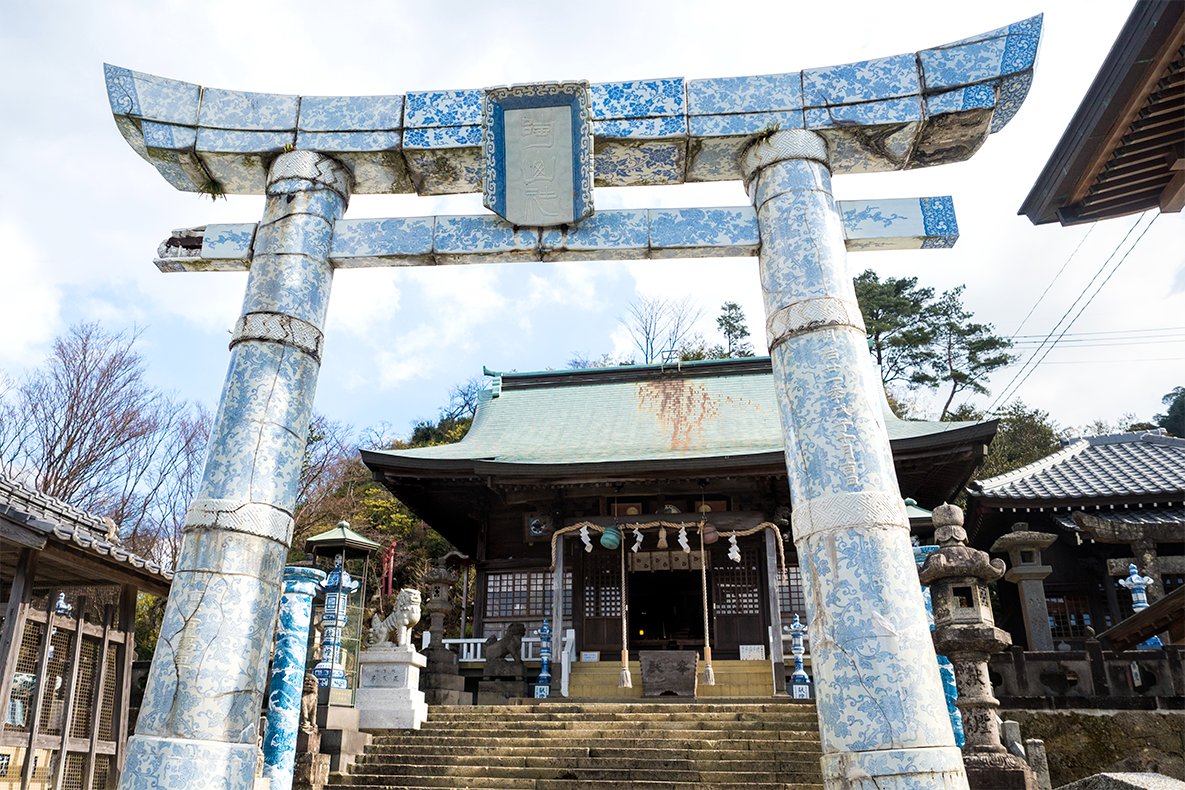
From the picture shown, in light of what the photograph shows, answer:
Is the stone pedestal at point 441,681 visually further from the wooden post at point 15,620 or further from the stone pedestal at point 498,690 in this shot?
the wooden post at point 15,620

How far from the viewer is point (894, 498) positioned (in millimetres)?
4289

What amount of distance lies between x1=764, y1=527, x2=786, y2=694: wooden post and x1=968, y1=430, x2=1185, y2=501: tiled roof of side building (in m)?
3.86

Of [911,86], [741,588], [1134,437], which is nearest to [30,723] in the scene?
[911,86]

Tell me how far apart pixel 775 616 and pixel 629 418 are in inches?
234

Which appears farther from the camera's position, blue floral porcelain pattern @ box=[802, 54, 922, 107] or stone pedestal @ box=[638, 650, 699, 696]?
stone pedestal @ box=[638, 650, 699, 696]

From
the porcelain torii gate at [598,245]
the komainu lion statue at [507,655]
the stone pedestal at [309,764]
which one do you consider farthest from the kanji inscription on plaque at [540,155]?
the komainu lion statue at [507,655]

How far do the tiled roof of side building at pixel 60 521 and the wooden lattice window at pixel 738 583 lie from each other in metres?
9.66

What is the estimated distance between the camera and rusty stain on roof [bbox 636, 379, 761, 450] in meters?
16.8

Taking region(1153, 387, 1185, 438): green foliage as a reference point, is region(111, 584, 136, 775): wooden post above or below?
below

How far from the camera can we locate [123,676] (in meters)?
7.96

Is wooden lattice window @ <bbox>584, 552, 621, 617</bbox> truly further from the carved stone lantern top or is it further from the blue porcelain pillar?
the carved stone lantern top

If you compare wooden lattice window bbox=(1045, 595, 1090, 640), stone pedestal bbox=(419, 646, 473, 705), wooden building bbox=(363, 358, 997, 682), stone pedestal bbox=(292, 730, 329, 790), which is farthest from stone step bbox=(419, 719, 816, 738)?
wooden lattice window bbox=(1045, 595, 1090, 640)

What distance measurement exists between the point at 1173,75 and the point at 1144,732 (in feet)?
28.7

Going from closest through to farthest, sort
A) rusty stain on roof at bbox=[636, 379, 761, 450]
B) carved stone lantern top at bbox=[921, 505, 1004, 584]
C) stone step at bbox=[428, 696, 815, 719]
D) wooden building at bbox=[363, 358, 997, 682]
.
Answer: carved stone lantern top at bbox=[921, 505, 1004, 584], stone step at bbox=[428, 696, 815, 719], wooden building at bbox=[363, 358, 997, 682], rusty stain on roof at bbox=[636, 379, 761, 450]
